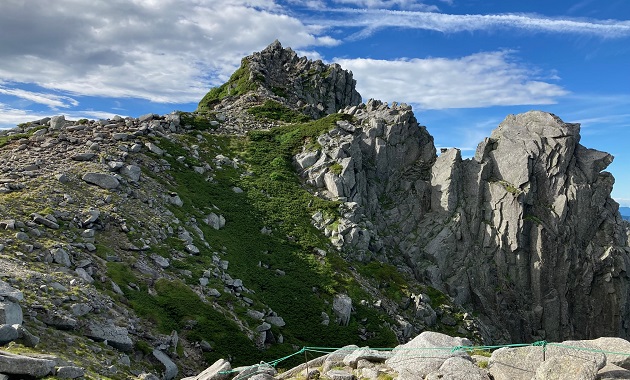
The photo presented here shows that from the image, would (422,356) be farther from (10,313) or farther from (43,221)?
(43,221)

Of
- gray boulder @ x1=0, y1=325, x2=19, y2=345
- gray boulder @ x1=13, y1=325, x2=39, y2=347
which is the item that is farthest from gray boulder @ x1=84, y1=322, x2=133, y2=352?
gray boulder @ x1=0, y1=325, x2=19, y2=345

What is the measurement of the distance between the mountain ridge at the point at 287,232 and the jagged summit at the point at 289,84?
1.17m

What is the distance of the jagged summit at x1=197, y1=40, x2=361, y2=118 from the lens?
82.7m

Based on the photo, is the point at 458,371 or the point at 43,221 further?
the point at 43,221

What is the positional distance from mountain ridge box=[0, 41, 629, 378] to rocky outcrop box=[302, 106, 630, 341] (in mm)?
245

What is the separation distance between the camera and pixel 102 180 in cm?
3550

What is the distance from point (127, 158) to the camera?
1658 inches

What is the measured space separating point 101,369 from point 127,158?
1105 inches

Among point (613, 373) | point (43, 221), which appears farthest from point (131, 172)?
point (613, 373)

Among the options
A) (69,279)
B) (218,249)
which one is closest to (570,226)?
(218,249)

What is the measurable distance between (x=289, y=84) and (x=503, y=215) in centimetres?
5344

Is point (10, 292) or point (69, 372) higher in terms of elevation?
point (10, 292)

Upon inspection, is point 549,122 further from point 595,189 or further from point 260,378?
point 260,378

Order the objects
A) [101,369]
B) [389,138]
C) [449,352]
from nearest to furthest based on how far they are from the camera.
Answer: [449,352] < [101,369] < [389,138]
